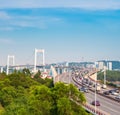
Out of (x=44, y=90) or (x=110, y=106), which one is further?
(x=110, y=106)

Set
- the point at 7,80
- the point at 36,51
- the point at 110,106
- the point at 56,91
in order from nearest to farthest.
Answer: the point at 56,91, the point at 110,106, the point at 7,80, the point at 36,51

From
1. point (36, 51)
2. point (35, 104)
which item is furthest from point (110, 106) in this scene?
point (36, 51)

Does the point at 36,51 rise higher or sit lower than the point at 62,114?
higher

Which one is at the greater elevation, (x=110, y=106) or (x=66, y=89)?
(x=66, y=89)

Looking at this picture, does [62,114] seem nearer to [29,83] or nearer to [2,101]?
[2,101]

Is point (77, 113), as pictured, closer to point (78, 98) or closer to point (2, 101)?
point (78, 98)

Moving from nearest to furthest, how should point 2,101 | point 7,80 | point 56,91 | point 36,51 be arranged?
point 56,91 → point 2,101 → point 7,80 → point 36,51

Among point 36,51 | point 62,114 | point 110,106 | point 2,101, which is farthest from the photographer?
point 36,51

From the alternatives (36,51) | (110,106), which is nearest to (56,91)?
(110,106)

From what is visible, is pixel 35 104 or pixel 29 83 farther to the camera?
pixel 29 83
